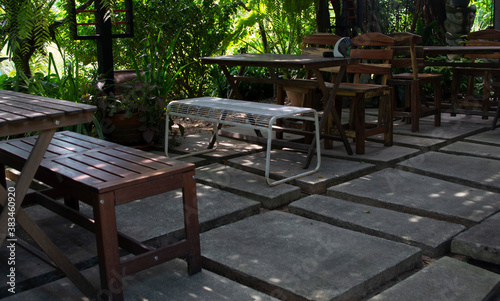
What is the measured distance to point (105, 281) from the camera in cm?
215

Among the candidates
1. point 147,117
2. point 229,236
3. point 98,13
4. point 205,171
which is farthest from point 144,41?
point 229,236

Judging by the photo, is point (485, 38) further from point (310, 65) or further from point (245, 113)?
point (245, 113)

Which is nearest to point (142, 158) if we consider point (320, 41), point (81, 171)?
point (81, 171)

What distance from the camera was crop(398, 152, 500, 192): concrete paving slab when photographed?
3.76 m

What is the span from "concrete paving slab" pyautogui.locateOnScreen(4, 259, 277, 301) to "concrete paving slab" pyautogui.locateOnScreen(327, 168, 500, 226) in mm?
1372

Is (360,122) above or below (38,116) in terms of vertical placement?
below

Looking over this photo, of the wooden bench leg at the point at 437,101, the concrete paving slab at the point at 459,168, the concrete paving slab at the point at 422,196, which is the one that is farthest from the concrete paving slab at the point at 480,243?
the wooden bench leg at the point at 437,101

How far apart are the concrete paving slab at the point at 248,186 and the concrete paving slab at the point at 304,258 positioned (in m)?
0.38

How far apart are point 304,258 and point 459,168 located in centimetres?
203

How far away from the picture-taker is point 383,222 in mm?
3047

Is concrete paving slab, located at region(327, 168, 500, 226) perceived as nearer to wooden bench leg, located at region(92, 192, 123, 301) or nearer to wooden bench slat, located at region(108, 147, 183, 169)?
wooden bench slat, located at region(108, 147, 183, 169)

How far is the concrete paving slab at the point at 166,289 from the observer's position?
224 centimetres

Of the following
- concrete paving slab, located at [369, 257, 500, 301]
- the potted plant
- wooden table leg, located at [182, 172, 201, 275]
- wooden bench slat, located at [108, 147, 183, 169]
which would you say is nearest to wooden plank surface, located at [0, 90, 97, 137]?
wooden bench slat, located at [108, 147, 183, 169]

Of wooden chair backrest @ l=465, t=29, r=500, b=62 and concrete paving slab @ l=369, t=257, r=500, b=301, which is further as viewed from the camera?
wooden chair backrest @ l=465, t=29, r=500, b=62
